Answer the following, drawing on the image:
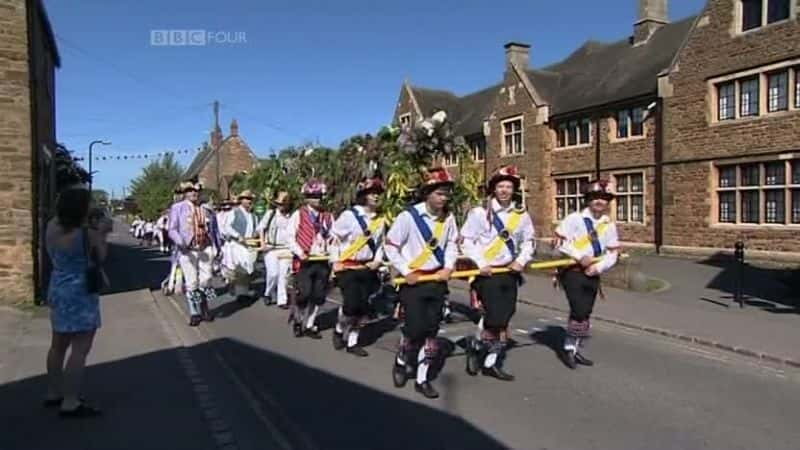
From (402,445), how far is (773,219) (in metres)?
19.5

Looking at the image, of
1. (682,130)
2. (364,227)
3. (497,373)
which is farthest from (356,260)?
(682,130)

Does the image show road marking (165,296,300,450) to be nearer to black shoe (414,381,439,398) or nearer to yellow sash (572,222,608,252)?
black shoe (414,381,439,398)

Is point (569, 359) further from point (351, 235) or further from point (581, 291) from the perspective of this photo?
point (351, 235)

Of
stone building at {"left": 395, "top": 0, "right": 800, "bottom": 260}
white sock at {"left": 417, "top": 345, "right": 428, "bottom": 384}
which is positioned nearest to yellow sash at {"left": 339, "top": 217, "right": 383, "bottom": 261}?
white sock at {"left": 417, "top": 345, "right": 428, "bottom": 384}

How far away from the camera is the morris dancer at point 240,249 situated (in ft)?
45.3

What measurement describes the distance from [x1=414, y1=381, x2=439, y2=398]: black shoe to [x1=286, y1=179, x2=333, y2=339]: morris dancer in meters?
3.20

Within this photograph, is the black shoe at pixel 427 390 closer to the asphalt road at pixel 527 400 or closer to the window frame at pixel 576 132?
the asphalt road at pixel 527 400

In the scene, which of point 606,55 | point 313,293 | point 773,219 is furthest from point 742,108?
point 313,293

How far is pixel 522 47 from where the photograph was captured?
121 ft

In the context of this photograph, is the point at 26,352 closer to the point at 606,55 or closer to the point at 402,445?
the point at 402,445

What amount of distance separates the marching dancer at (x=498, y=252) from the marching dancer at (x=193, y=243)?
5.00 m

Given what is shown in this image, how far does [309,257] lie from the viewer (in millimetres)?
9281

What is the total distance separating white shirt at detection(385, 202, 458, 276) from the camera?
636 cm

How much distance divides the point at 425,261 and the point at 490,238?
86 cm
